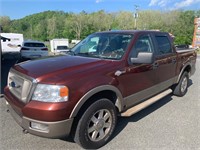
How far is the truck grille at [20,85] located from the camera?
9.68 ft

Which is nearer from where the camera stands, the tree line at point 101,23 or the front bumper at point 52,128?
the front bumper at point 52,128

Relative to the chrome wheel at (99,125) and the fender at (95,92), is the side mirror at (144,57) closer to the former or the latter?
the fender at (95,92)

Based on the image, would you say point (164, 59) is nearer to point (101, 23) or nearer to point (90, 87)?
point (90, 87)

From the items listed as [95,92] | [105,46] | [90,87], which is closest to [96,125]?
[95,92]

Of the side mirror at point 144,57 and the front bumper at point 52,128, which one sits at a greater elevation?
the side mirror at point 144,57

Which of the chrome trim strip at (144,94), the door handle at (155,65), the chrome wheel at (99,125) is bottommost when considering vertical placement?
the chrome wheel at (99,125)

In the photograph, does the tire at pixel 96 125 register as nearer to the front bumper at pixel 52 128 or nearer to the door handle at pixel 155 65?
the front bumper at pixel 52 128

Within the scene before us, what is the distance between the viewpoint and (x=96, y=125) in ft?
10.9

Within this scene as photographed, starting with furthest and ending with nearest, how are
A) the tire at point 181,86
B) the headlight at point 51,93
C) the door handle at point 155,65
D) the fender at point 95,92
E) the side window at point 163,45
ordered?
the tire at point 181,86, the side window at point 163,45, the door handle at point 155,65, the fender at point 95,92, the headlight at point 51,93

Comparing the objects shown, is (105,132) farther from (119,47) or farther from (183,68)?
(183,68)

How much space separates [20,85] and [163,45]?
341 centimetres

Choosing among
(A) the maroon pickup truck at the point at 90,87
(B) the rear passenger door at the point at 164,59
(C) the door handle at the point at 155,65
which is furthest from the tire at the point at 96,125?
Result: (B) the rear passenger door at the point at 164,59

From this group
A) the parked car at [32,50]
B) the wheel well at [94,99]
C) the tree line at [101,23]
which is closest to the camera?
the wheel well at [94,99]

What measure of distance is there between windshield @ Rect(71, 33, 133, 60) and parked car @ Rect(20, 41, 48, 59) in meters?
10.2
